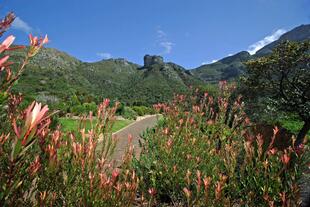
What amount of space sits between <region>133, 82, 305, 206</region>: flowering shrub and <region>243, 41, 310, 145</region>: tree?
5.50 metres

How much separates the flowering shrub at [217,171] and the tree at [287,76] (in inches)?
217

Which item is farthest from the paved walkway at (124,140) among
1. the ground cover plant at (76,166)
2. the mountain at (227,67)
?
the mountain at (227,67)

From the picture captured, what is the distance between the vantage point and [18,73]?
1.28 meters

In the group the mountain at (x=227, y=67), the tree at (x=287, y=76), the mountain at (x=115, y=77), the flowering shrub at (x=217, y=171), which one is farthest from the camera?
the mountain at (x=227, y=67)

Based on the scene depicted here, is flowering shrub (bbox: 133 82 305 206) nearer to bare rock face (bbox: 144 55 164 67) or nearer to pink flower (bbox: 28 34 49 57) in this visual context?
pink flower (bbox: 28 34 49 57)

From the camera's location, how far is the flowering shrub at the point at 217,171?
2.52 metres

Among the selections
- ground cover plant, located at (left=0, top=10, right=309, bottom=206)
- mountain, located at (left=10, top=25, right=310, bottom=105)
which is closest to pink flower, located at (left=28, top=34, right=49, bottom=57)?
ground cover plant, located at (left=0, top=10, right=309, bottom=206)

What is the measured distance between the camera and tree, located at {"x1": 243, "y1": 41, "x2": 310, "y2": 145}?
10.5 m

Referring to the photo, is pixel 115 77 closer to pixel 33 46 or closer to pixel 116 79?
pixel 116 79

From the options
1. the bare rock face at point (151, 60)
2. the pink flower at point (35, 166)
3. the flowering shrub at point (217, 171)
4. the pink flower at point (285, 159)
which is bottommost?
the flowering shrub at point (217, 171)

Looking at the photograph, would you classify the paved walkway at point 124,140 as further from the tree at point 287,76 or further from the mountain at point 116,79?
the mountain at point 116,79

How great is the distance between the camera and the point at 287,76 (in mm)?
11164

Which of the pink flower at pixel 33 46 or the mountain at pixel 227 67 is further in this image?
the mountain at pixel 227 67

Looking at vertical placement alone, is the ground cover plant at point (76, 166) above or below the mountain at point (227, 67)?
below
